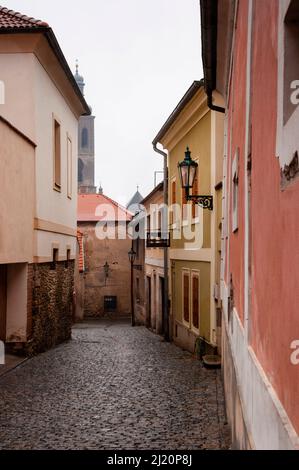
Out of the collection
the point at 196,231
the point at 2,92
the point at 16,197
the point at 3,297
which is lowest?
the point at 3,297

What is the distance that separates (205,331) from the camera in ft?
45.0

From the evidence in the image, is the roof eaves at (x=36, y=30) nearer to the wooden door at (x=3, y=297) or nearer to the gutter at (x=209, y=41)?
the gutter at (x=209, y=41)

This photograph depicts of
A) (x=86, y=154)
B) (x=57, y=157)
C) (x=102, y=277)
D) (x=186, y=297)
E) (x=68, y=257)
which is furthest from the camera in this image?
(x=86, y=154)

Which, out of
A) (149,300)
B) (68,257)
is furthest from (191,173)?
(149,300)

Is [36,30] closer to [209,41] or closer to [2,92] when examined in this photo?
[2,92]

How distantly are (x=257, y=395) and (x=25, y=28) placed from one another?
11.2 meters

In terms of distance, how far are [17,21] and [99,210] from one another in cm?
2754

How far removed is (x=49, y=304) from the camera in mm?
14930

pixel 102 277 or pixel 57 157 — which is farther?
pixel 102 277

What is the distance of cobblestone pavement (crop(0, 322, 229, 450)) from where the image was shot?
7.00 m

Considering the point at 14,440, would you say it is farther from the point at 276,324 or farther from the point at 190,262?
the point at 190,262

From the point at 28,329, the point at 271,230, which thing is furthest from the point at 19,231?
the point at 271,230

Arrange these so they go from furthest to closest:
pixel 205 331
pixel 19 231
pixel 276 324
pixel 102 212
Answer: pixel 102 212, pixel 205 331, pixel 19 231, pixel 276 324

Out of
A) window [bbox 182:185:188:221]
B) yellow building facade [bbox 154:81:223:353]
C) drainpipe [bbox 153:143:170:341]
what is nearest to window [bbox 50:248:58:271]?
yellow building facade [bbox 154:81:223:353]
